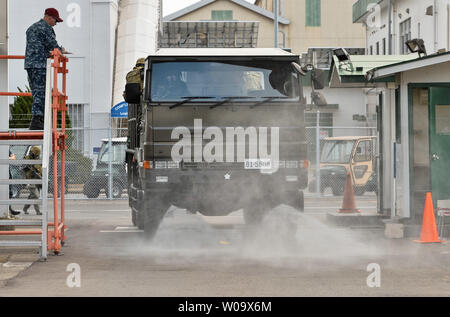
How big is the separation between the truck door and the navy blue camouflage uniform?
1468 cm

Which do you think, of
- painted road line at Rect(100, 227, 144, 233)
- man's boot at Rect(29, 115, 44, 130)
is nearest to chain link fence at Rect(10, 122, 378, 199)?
painted road line at Rect(100, 227, 144, 233)

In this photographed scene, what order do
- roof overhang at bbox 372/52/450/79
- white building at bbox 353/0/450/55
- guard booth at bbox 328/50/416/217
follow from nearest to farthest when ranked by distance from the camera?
roof overhang at bbox 372/52/450/79, guard booth at bbox 328/50/416/217, white building at bbox 353/0/450/55

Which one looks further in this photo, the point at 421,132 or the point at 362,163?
the point at 362,163

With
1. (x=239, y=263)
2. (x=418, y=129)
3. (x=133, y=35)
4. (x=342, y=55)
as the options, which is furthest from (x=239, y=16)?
(x=239, y=263)

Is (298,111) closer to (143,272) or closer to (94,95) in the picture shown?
(143,272)

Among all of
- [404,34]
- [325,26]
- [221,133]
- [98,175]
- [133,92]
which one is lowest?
[98,175]

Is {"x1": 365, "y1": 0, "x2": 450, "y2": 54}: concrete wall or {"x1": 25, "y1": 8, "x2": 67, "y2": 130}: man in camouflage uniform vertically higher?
{"x1": 365, "y1": 0, "x2": 450, "y2": 54}: concrete wall

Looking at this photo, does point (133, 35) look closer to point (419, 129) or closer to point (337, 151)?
point (337, 151)

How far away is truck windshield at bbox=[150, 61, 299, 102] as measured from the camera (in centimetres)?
1196

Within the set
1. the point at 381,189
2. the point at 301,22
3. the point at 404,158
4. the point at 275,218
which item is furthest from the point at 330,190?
the point at 301,22

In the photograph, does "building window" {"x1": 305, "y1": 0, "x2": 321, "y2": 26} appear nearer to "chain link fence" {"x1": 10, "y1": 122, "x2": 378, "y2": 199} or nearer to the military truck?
"chain link fence" {"x1": 10, "y1": 122, "x2": 378, "y2": 199}

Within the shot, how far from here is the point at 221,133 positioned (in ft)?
38.8

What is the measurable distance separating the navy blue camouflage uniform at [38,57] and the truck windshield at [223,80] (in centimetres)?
150

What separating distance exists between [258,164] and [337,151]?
14060 millimetres
